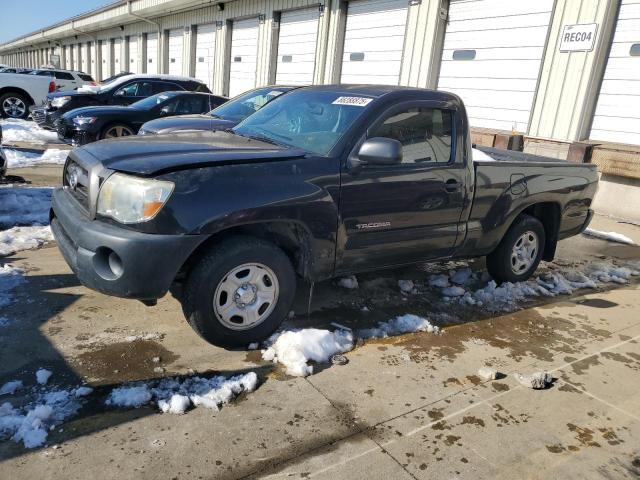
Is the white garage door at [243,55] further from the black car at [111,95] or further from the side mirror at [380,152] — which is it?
the side mirror at [380,152]

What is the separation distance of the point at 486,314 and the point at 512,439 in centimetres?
182

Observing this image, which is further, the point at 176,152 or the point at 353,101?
the point at 353,101

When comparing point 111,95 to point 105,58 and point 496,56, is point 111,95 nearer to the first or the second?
point 496,56

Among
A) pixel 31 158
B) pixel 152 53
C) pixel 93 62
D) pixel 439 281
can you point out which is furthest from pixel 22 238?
pixel 93 62

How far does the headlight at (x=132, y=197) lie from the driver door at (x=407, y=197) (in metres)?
1.23

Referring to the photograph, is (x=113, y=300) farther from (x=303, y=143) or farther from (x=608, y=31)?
(x=608, y=31)

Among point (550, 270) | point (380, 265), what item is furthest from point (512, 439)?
point (550, 270)

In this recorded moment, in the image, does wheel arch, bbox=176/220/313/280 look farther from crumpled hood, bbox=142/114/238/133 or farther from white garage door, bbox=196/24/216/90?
white garage door, bbox=196/24/216/90

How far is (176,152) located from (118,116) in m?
7.32

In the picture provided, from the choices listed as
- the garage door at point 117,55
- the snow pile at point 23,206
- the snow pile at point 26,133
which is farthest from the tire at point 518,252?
the garage door at point 117,55

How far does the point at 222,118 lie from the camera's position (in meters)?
7.83

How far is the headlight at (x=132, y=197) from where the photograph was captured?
2.87 metres

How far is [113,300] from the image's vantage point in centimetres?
393

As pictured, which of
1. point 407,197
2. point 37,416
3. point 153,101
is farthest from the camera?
point 153,101
